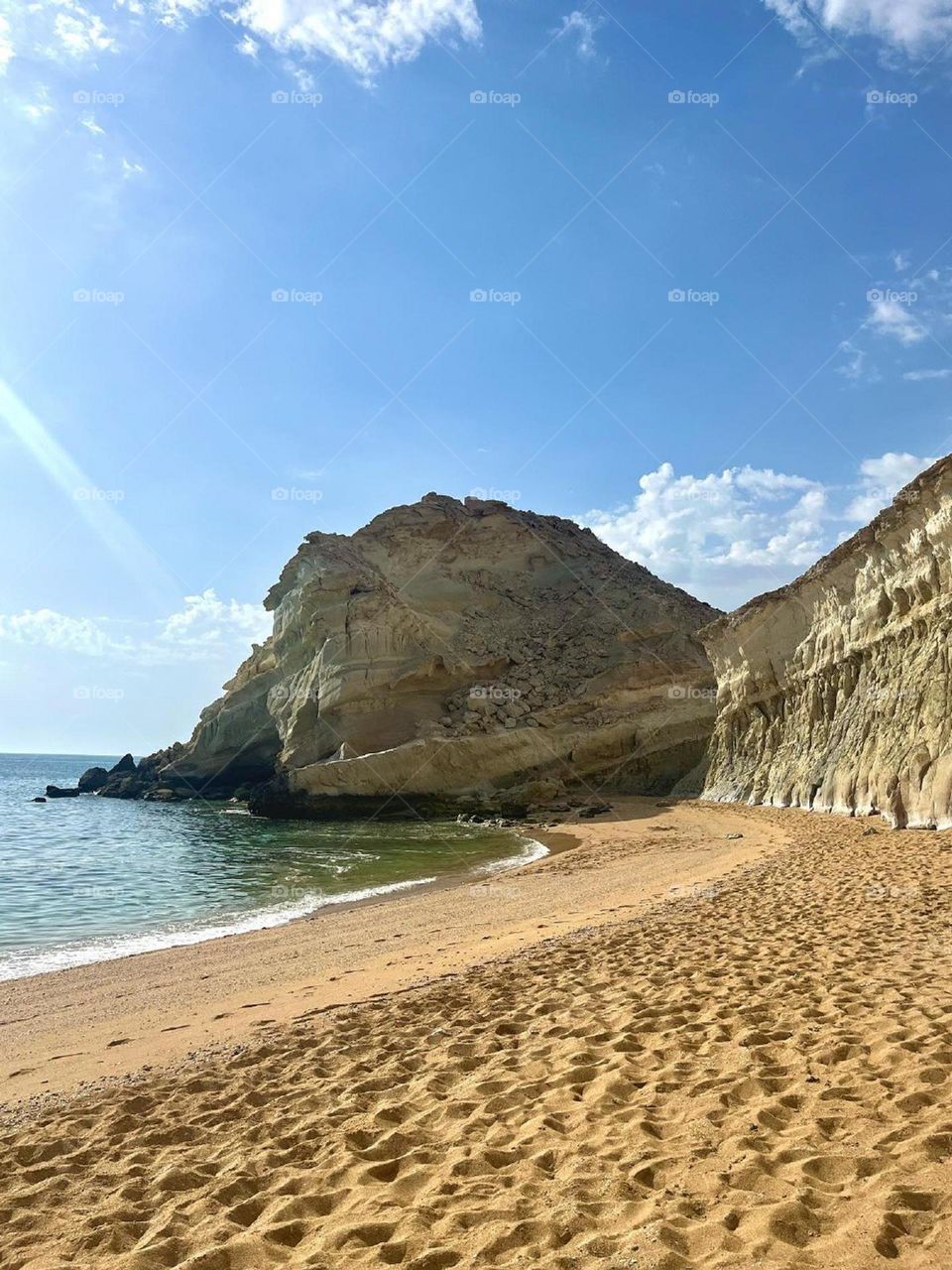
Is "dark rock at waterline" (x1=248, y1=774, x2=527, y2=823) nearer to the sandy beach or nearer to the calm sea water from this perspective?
the calm sea water

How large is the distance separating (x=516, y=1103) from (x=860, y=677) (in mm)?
18737

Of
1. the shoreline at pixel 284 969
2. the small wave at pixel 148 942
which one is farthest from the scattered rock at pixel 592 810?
the small wave at pixel 148 942

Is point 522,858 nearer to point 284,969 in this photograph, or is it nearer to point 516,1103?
point 284,969

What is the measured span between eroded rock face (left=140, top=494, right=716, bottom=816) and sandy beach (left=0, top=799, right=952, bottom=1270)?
2717 centimetres

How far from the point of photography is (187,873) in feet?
63.5

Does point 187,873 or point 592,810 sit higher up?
point 592,810

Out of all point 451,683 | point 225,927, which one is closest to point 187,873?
point 225,927

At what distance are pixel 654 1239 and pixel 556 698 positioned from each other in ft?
130

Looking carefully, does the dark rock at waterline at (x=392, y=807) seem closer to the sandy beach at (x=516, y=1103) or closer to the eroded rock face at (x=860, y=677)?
the eroded rock face at (x=860, y=677)

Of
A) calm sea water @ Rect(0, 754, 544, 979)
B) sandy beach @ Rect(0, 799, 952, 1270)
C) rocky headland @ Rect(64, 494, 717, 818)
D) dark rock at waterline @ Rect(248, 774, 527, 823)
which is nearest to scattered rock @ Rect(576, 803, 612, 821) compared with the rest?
rocky headland @ Rect(64, 494, 717, 818)

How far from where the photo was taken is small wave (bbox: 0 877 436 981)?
10562mm

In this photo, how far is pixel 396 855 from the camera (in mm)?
21984

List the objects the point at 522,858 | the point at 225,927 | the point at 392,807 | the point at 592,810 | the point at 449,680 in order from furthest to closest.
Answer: the point at 449,680 < the point at 392,807 < the point at 592,810 < the point at 522,858 < the point at 225,927

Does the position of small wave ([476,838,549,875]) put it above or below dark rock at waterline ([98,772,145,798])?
below
